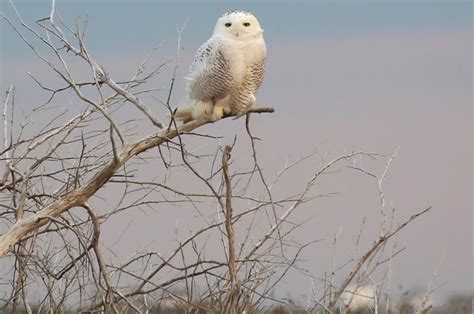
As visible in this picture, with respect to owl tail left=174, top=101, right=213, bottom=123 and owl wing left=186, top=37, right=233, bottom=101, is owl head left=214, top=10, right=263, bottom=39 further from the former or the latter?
owl tail left=174, top=101, right=213, bottom=123

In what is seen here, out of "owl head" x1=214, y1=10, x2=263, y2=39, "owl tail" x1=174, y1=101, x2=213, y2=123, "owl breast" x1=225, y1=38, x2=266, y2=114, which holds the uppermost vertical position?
"owl head" x1=214, y1=10, x2=263, y2=39

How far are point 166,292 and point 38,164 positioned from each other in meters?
1.05

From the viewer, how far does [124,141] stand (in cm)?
407

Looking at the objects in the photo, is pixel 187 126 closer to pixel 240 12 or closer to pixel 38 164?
pixel 240 12

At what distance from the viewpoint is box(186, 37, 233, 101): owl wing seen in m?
4.43

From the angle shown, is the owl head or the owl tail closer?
the owl head

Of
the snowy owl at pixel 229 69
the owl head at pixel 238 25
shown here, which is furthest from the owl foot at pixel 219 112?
the owl head at pixel 238 25

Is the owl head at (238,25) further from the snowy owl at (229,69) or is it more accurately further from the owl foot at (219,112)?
the owl foot at (219,112)

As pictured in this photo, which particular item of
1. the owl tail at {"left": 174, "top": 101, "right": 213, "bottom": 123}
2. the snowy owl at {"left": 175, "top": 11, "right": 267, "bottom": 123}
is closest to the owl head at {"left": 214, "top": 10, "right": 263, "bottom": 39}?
the snowy owl at {"left": 175, "top": 11, "right": 267, "bottom": 123}

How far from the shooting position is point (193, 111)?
4.58 metres

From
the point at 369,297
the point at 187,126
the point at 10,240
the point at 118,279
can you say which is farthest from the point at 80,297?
the point at 369,297

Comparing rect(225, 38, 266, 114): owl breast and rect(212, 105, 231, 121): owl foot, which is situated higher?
rect(225, 38, 266, 114): owl breast

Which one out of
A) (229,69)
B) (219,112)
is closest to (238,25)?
(229,69)

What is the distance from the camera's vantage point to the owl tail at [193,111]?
4.56 m
